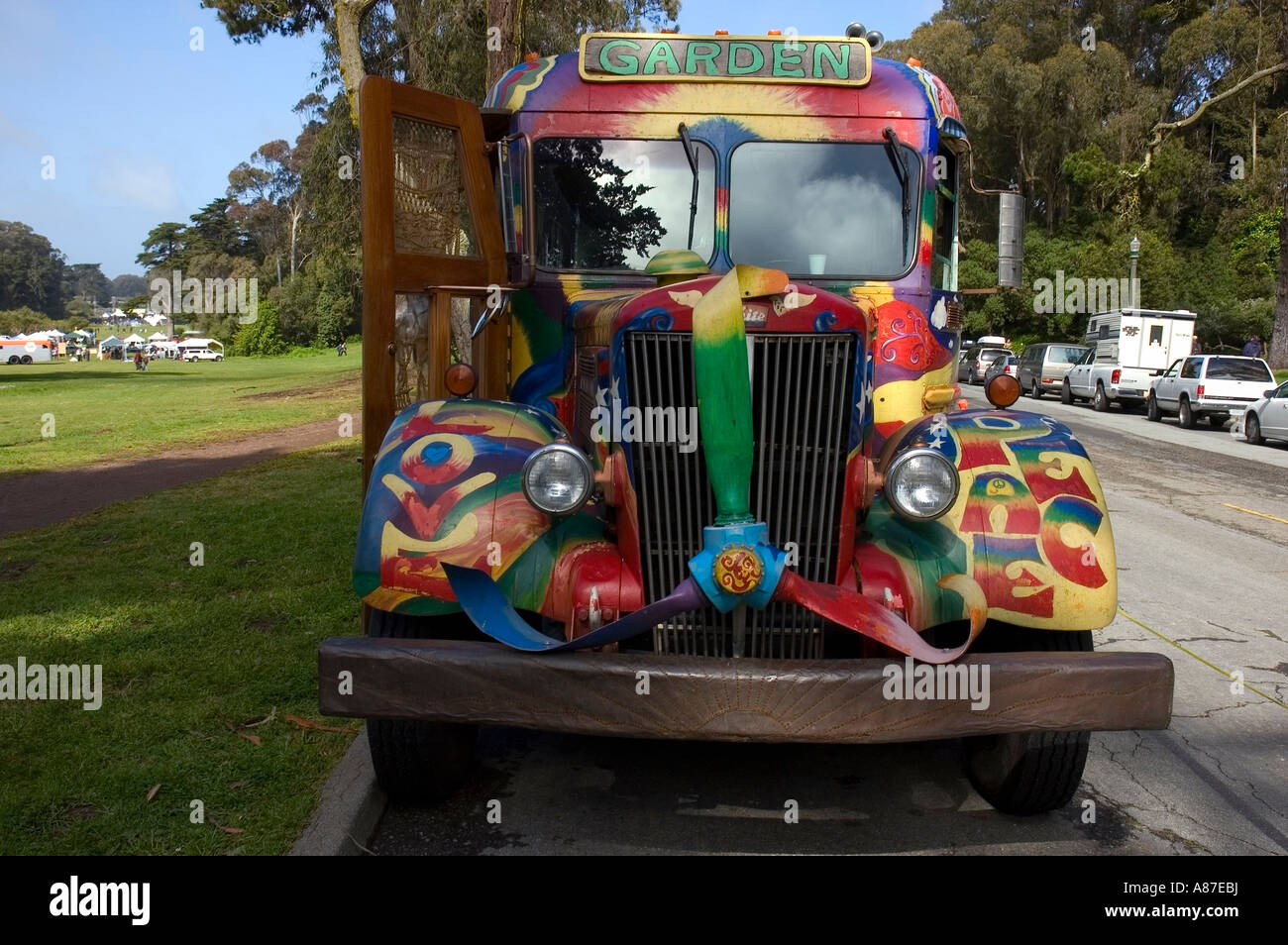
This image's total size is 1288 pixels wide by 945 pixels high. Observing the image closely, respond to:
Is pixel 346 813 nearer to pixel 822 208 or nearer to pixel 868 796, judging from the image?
pixel 868 796

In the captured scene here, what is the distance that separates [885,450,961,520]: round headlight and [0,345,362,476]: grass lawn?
1381cm

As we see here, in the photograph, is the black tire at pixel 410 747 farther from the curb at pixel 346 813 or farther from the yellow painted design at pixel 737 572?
the yellow painted design at pixel 737 572

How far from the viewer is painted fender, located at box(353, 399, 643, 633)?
13.3ft

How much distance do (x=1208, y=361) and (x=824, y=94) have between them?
22628mm

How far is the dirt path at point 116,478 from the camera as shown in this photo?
37.7 ft

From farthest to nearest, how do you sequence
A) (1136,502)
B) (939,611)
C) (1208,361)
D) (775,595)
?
(1208,361) → (1136,502) → (939,611) → (775,595)

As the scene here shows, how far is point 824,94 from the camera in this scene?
17.8 feet

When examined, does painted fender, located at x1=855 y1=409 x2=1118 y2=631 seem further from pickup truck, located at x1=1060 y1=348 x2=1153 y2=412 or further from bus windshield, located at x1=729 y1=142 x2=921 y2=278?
pickup truck, located at x1=1060 y1=348 x2=1153 y2=412

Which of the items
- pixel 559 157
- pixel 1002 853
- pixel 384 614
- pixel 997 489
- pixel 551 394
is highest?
pixel 559 157

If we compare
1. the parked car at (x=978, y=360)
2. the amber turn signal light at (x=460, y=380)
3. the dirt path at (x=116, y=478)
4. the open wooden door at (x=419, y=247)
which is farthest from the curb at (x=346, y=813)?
the parked car at (x=978, y=360)

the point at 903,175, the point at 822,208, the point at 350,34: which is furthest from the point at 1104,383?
the point at 822,208

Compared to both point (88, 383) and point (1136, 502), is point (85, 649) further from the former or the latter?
point (88, 383)

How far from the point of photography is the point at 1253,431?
A: 71.4ft

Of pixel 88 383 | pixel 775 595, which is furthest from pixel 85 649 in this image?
pixel 88 383
